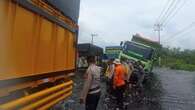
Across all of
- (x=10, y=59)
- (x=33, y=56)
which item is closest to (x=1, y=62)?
(x=10, y=59)

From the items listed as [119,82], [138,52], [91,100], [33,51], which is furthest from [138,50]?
[33,51]

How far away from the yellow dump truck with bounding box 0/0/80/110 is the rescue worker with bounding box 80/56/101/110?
0.54 meters

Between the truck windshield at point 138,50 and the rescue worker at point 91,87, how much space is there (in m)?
19.1

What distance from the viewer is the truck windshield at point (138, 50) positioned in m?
28.0

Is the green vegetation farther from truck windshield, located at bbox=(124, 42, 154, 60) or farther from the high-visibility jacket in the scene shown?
the high-visibility jacket

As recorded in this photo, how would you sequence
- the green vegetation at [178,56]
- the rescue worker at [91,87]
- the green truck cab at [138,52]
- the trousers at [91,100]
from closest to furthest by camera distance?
the rescue worker at [91,87] → the trousers at [91,100] → the green truck cab at [138,52] → the green vegetation at [178,56]

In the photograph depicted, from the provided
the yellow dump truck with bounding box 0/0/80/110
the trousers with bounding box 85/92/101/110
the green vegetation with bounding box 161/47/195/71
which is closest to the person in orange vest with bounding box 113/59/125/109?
the yellow dump truck with bounding box 0/0/80/110

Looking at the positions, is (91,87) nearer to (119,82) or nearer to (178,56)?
(119,82)

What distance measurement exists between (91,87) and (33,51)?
2.54m

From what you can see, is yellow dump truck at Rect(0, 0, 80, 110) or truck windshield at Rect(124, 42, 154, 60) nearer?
yellow dump truck at Rect(0, 0, 80, 110)

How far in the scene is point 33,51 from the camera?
21.8 feet

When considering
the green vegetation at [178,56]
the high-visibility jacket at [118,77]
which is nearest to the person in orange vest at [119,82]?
the high-visibility jacket at [118,77]

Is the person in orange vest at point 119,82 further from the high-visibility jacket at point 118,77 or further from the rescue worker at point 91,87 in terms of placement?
the rescue worker at point 91,87

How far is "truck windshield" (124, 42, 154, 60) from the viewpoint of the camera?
28.0 metres
